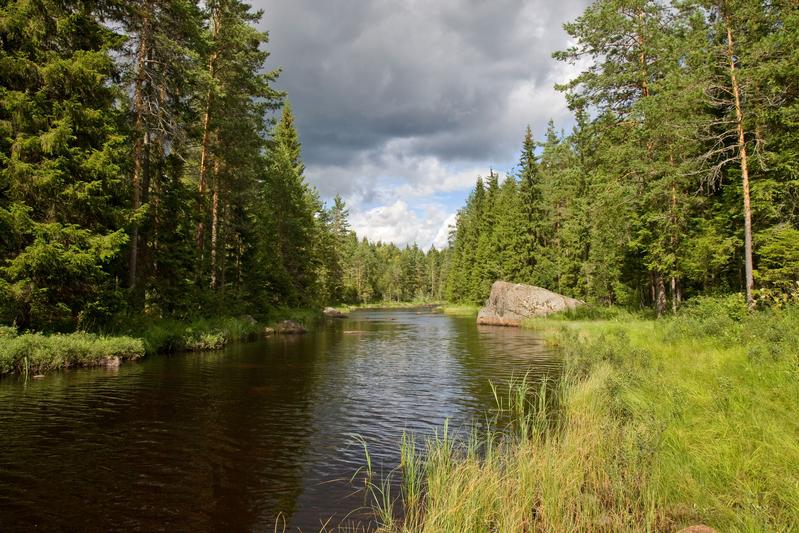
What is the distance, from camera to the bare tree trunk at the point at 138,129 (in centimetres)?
2038

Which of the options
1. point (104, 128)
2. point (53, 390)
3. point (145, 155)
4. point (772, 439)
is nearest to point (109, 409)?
point (53, 390)

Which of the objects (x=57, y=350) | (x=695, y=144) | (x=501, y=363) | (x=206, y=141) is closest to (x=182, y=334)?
(x=57, y=350)

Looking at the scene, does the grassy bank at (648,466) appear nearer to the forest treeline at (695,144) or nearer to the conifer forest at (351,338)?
the conifer forest at (351,338)

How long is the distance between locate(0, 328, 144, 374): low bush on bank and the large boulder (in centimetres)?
2913

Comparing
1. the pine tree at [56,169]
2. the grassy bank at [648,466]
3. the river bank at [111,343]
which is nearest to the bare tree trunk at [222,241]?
the river bank at [111,343]

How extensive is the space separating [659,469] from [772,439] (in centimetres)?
179

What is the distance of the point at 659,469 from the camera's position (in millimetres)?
5770

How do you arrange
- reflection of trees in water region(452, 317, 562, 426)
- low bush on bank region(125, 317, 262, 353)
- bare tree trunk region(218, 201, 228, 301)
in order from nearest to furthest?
1. reflection of trees in water region(452, 317, 562, 426)
2. low bush on bank region(125, 317, 262, 353)
3. bare tree trunk region(218, 201, 228, 301)

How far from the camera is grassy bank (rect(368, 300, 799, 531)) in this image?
499 centimetres

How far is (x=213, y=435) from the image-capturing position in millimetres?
9547

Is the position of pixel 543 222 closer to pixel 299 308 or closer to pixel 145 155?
pixel 299 308

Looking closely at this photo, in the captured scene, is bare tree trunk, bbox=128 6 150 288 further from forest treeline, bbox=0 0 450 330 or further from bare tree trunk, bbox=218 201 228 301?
bare tree trunk, bbox=218 201 228 301

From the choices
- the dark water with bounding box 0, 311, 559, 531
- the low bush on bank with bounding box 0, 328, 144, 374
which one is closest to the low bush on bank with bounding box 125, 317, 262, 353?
the low bush on bank with bounding box 0, 328, 144, 374

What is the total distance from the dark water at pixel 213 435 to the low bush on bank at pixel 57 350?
71 centimetres
